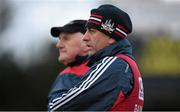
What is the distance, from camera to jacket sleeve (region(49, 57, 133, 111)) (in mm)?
3779

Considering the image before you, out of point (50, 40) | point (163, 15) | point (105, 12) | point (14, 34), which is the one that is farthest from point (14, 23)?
point (105, 12)

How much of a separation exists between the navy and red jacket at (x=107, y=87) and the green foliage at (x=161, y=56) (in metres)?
8.40

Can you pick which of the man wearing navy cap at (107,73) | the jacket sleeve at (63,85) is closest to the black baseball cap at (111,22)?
the man wearing navy cap at (107,73)

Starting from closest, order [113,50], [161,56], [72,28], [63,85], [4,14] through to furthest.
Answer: [113,50]
[63,85]
[72,28]
[161,56]
[4,14]

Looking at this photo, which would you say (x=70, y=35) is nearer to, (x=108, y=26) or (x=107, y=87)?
(x=108, y=26)

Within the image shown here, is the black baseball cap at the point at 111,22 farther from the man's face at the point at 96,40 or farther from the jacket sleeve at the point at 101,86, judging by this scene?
the jacket sleeve at the point at 101,86

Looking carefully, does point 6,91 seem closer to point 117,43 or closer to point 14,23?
point 14,23

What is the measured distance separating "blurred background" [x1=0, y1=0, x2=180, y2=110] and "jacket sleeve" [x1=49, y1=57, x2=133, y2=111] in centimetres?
810

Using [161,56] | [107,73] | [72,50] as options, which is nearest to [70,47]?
[72,50]

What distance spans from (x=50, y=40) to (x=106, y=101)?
29.7 ft

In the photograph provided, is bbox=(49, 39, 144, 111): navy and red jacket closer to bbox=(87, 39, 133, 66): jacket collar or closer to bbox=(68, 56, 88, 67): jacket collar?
bbox=(87, 39, 133, 66): jacket collar

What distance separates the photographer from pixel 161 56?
12.4 m

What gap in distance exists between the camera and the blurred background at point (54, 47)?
12.4 metres

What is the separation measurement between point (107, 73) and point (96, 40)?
0.90 ft
